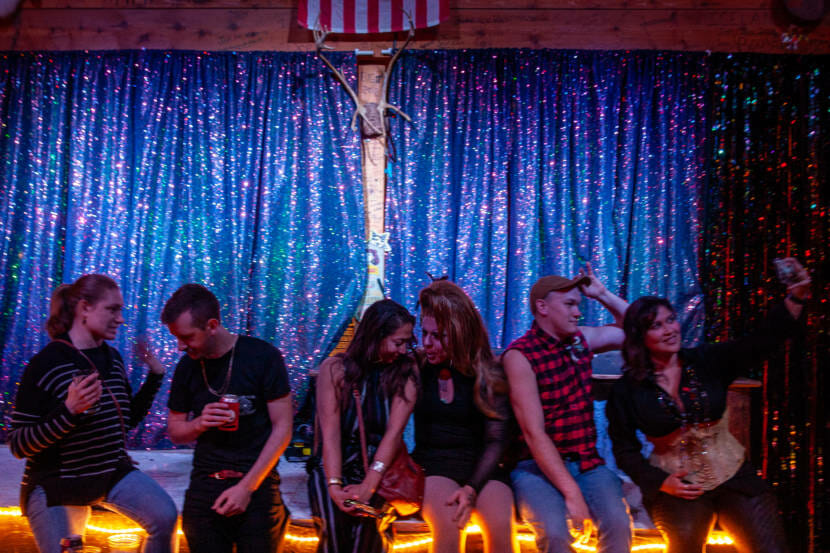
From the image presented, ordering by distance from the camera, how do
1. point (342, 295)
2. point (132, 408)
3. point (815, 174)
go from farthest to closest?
point (342, 295) < point (815, 174) < point (132, 408)

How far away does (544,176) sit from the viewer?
14.0 ft

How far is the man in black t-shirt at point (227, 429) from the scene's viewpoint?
2453mm

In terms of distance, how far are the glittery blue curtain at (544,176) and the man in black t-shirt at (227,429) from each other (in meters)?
1.76

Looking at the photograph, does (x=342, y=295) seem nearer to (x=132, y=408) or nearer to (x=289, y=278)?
(x=289, y=278)

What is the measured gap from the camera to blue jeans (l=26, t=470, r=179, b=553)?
8.16 ft

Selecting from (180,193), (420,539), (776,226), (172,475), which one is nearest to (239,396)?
(420,539)

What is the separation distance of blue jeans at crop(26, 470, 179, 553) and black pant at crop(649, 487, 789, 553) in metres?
2.04

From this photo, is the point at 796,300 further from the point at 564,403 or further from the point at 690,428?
the point at 564,403

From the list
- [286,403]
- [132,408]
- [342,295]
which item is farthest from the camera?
[342,295]

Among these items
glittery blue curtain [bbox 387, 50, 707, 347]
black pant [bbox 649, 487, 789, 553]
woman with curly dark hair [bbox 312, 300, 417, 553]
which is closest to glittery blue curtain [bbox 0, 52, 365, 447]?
glittery blue curtain [bbox 387, 50, 707, 347]

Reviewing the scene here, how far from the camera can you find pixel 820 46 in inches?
178

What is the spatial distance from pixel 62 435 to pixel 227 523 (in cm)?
73

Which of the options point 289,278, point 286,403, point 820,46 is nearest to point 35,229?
point 289,278

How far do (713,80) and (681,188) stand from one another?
778 millimetres
